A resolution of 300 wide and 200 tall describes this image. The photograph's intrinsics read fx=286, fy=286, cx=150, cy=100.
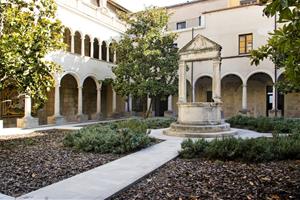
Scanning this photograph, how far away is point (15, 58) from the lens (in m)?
7.41

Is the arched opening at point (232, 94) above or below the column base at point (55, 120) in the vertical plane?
above

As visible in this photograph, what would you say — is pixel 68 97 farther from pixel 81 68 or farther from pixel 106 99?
pixel 106 99

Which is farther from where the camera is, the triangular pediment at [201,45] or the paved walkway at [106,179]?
the triangular pediment at [201,45]

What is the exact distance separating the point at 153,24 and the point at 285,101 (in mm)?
12294

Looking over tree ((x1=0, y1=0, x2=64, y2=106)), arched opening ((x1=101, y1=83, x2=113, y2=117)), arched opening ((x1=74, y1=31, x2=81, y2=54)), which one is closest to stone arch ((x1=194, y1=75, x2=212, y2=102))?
arched opening ((x1=101, y1=83, x2=113, y2=117))

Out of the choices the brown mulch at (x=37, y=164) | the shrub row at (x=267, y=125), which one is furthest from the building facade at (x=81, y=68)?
the shrub row at (x=267, y=125)

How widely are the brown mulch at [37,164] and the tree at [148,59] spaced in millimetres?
10554

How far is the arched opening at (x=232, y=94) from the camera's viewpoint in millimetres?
24852

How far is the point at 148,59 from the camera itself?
1958cm

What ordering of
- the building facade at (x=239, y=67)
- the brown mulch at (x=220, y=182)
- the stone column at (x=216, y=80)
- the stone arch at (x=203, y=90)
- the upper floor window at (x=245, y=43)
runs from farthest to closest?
the stone arch at (x=203, y=90), the upper floor window at (x=245, y=43), the building facade at (x=239, y=67), the stone column at (x=216, y=80), the brown mulch at (x=220, y=182)

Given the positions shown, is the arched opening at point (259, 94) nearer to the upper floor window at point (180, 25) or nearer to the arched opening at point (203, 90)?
the arched opening at point (203, 90)

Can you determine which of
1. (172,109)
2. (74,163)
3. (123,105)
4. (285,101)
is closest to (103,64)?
(123,105)

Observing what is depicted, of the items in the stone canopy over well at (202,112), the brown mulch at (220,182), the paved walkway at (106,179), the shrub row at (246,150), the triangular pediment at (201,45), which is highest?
the triangular pediment at (201,45)

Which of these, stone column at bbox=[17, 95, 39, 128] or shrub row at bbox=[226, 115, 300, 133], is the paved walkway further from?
stone column at bbox=[17, 95, 39, 128]
